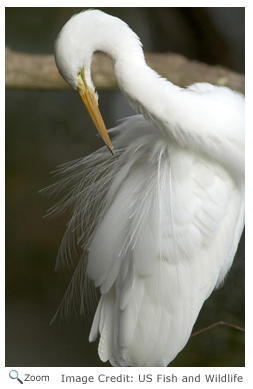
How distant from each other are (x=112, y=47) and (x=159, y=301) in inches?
21.1

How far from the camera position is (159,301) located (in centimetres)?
88

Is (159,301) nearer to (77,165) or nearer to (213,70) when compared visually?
(77,165)

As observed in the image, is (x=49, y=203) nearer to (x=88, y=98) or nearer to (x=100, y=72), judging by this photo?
(x=100, y=72)

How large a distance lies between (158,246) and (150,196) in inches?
4.1

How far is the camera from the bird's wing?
0.81 meters

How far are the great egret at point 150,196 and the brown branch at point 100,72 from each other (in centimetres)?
31

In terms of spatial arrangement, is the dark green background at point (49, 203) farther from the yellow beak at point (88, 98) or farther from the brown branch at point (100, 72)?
the yellow beak at point (88, 98)

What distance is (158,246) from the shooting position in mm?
822

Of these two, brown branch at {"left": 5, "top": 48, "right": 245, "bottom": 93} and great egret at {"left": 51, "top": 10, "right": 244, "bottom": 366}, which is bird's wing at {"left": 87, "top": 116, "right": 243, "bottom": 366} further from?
brown branch at {"left": 5, "top": 48, "right": 245, "bottom": 93}

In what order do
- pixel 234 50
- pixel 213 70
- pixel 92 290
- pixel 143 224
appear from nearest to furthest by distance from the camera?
pixel 143 224
pixel 92 290
pixel 213 70
pixel 234 50

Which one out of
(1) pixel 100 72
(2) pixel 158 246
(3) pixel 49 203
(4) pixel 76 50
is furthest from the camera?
(3) pixel 49 203

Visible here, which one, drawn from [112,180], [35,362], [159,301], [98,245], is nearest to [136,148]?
[112,180]
